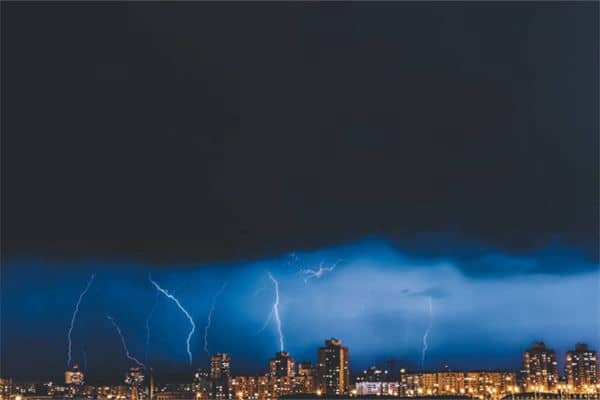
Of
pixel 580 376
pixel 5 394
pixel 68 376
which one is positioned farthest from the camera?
pixel 68 376

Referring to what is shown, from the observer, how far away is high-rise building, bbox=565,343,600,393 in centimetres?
15462

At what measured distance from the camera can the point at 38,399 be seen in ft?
569

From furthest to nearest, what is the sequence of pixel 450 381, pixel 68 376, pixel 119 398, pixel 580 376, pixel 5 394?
1. pixel 68 376
2. pixel 119 398
3. pixel 450 381
4. pixel 580 376
5. pixel 5 394

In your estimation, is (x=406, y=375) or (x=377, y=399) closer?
(x=377, y=399)

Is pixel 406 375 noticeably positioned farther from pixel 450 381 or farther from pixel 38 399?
pixel 38 399

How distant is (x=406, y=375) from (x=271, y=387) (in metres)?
30.3

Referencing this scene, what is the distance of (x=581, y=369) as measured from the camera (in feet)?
514

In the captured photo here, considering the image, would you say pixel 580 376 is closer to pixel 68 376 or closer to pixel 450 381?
pixel 450 381

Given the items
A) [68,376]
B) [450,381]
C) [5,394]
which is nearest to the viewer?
[5,394]

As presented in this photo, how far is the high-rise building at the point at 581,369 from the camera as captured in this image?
6088 inches

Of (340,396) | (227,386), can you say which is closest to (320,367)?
(340,396)

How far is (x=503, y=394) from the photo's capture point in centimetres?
15650

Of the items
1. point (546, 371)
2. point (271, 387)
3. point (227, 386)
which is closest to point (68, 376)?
point (227, 386)

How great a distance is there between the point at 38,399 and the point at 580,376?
106854 mm
